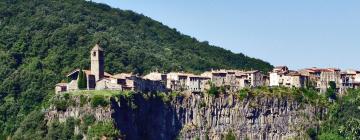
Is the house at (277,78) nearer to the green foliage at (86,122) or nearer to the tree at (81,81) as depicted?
the tree at (81,81)

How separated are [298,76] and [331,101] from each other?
6.80 metres

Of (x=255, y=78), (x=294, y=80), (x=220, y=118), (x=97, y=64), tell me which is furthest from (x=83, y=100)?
(x=294, y=80)

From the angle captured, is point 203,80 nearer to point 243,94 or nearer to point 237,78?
point 237,78

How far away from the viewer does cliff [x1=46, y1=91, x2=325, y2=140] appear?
123m

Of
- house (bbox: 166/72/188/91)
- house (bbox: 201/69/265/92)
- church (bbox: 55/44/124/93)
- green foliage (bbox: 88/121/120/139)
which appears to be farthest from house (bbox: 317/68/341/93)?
green foliage (bbox: 88/121/120/139)

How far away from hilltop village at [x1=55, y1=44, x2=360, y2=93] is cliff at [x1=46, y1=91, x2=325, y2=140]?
110 inches

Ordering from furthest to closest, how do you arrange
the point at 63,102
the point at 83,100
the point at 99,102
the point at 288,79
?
the point at 288,79
the point at 63,102
the point at 83,100
the point at 99,102

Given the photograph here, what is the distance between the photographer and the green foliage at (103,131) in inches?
4596

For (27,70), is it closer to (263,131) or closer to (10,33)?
(10,33)

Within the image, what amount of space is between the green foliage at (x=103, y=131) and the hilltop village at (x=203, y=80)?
994cm

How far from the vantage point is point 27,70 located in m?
156

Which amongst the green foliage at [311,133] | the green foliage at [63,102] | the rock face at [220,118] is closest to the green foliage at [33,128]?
the green foliage at [63,102]

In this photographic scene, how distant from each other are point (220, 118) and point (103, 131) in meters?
27.6

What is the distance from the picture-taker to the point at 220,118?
462ft
